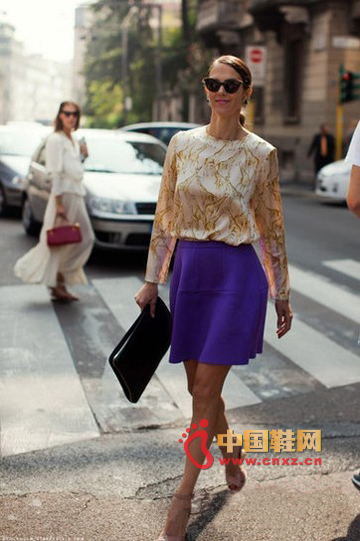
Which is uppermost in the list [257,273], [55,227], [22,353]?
[257,273]

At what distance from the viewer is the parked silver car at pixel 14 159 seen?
15828 mm

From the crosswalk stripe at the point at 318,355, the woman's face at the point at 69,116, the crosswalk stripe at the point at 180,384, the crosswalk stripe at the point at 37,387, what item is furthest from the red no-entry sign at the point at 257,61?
the crosswalk stripe at the point at 318,355

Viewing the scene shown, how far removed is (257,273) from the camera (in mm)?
3719

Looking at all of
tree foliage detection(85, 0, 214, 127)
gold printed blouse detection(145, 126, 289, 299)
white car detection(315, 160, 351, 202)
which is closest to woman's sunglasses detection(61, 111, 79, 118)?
gold printed blouse detection(145, 126, 289, 299)

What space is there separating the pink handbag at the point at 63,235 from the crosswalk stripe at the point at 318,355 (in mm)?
1890

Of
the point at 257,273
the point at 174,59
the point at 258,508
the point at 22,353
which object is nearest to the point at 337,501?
the point at 258,508

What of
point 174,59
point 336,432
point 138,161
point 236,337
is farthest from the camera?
point 174,59

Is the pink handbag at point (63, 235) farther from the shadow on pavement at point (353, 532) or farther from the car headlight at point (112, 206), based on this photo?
the shadow on pavement at point (353, 532)

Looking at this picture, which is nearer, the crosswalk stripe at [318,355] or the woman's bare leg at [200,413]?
the woman's bare leg at [200,413]

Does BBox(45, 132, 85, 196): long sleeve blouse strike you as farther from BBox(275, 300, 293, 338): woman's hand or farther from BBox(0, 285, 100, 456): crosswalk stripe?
BBox(275, 300, 293, 338): woman's hand

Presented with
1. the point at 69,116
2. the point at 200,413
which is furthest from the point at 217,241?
the point at 69,116

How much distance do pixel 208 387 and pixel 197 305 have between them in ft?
1.05

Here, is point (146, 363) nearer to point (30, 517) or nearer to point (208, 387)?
point (208, 387)

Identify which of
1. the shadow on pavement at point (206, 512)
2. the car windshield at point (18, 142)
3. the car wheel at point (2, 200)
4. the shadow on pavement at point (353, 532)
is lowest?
the car wheel at point (2, 200)
